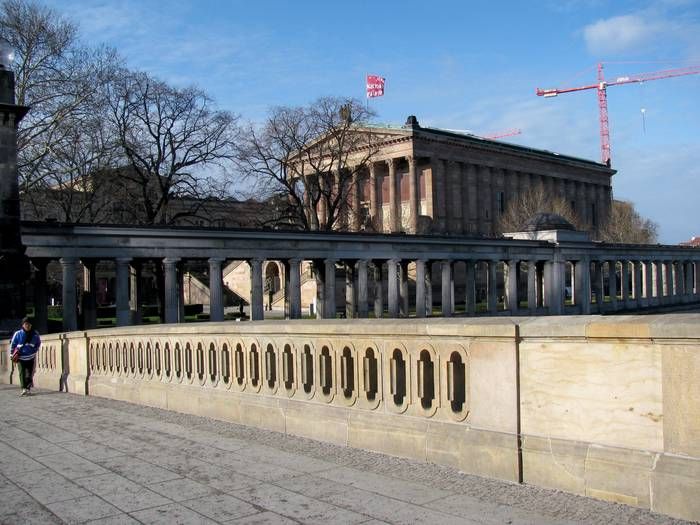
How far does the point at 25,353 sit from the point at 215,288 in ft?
85.3

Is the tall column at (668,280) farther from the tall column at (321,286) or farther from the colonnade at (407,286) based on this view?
the tall column at (321,286)

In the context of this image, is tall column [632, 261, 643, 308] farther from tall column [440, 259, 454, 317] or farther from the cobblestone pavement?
the cobblestone pavement

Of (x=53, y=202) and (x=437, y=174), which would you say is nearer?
(x=53, y=202)

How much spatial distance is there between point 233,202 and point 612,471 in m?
49.1

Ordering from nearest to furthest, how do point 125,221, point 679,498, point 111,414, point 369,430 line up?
point 679,498, point 369,430, point 111,414, point 125,221

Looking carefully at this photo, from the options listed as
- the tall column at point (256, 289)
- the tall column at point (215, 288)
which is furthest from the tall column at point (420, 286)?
the tall column at point (215, 288)

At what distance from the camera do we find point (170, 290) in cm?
4009

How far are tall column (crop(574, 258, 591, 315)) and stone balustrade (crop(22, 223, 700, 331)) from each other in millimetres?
85

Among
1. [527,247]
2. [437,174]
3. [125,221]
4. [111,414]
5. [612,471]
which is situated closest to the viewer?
[612,471]

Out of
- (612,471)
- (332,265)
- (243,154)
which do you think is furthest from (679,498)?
(243,154)

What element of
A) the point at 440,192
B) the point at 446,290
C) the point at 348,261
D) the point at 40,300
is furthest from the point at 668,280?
the point at 40,300

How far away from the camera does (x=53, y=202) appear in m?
46.9

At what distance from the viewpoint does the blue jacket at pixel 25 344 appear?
16141 millimetres

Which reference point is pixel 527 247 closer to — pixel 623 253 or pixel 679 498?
pixel 623 253
